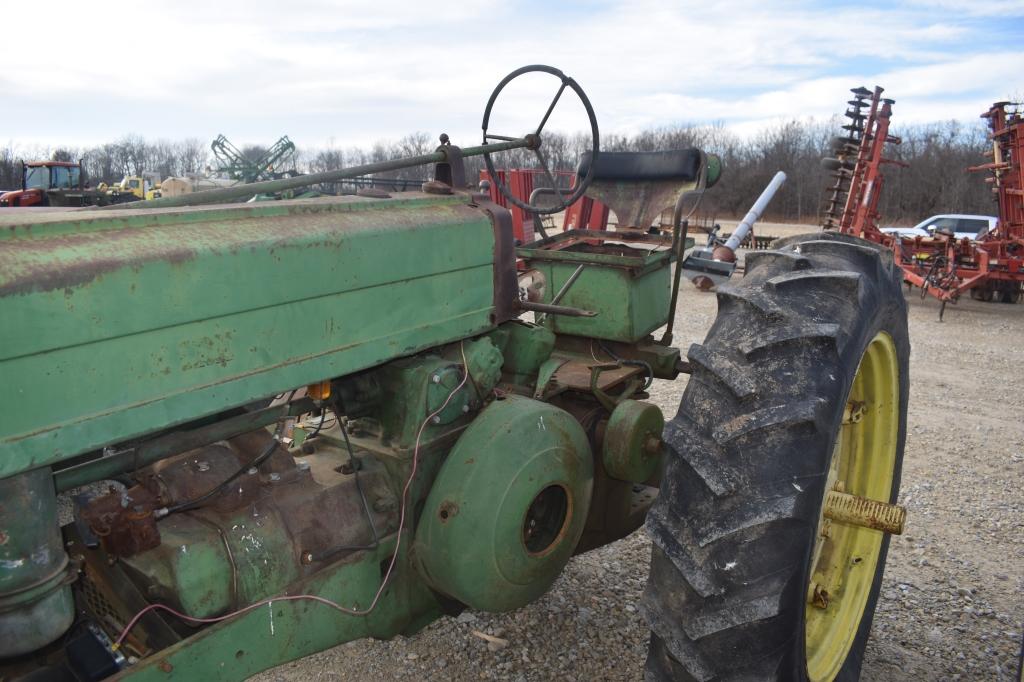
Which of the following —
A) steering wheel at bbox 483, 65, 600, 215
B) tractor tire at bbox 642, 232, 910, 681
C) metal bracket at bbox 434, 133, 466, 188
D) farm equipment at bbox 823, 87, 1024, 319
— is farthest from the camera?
farm equipment at bbox 823, 87, 1024, 319

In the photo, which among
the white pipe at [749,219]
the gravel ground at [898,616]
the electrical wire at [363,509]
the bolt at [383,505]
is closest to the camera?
the electrical wire at [363,509]

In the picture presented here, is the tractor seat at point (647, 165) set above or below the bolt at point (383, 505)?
above

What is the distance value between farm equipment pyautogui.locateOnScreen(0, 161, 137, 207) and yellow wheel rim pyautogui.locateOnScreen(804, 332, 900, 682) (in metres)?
10.2

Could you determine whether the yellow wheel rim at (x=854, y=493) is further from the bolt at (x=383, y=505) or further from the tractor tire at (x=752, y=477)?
the bolt at (x=383, y=505)

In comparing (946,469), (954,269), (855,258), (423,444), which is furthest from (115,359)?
(954,269)

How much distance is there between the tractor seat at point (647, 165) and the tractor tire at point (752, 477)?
1876 millimetres

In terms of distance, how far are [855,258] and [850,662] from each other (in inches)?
50.6

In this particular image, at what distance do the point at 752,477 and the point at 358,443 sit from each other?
111 cm

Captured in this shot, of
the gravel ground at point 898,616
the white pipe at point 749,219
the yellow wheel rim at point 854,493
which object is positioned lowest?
the gravel ground at point 898,616

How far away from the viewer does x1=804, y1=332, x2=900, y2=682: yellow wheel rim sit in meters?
2.52

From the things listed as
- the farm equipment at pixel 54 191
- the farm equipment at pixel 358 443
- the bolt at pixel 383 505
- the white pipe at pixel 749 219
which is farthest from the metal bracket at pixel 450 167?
the white pipe at pixel 749 219

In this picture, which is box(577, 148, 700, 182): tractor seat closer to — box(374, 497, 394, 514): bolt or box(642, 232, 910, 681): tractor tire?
box(642, 232, 910, 681): tractor tire

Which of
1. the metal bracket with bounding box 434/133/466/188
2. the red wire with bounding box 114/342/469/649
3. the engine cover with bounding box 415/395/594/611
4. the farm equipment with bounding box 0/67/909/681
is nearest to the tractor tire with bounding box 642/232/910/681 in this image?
the farm equipment with bounding box 0/67/909/681

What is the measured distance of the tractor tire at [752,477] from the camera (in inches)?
73.7
